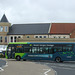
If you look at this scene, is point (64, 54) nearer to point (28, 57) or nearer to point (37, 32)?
point (28, 57)

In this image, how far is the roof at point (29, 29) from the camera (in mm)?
65838

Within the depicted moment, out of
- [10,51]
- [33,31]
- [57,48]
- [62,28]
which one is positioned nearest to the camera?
[57,48]

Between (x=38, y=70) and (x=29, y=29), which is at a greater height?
(x=29, y=29)

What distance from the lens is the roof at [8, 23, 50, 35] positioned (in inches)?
2592

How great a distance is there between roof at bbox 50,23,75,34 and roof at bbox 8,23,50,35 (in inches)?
79.2

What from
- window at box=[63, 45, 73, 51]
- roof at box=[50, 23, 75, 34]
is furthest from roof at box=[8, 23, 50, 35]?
window at box=[63, 45, 73, 51]

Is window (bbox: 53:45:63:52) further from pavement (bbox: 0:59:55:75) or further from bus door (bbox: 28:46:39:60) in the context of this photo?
pavement (bbox: 0:59:55:75)

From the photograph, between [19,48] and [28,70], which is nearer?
[28,70]

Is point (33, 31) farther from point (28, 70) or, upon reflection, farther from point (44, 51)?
point (28, 70)

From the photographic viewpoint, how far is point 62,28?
2584 inches

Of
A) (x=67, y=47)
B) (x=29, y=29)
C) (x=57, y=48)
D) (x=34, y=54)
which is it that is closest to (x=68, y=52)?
(x=67, y=47)

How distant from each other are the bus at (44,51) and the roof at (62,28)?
32.2 metres

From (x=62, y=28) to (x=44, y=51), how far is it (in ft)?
116

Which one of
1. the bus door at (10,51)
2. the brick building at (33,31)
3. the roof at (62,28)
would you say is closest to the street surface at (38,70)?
the bus door at (10,51)
